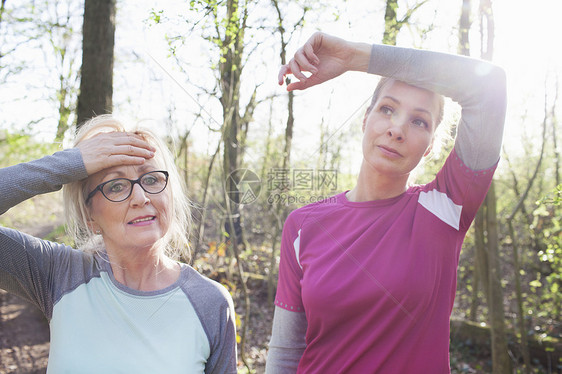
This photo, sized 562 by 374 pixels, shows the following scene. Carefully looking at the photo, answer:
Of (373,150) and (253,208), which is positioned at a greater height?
(373,150)

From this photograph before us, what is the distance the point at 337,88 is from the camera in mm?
3896

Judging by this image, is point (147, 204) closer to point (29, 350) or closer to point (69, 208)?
point (69, 208)

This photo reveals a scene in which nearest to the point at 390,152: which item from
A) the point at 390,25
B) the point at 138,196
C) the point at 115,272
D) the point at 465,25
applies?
the point at 138,196

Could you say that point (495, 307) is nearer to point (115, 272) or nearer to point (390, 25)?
point (390, 25)

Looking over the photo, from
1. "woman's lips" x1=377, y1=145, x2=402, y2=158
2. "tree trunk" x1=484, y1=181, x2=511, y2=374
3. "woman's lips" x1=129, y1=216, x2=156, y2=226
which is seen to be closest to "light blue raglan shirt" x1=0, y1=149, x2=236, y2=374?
"woman's lips" x1=129, y1=216, x2=156, y2=226

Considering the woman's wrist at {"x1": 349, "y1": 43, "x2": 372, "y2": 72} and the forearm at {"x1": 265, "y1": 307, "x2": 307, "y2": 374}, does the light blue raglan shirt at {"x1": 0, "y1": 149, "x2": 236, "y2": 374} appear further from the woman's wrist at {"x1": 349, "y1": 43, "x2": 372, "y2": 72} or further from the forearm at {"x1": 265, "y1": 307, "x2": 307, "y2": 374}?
the woman's wrist at {"x1": 349, "y1": 43, "x2": 372, "y2": 72}

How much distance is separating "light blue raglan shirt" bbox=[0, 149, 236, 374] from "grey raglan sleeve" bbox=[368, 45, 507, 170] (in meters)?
1.01

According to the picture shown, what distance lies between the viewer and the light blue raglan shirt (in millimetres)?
1335

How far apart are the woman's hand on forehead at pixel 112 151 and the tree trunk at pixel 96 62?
2.45m

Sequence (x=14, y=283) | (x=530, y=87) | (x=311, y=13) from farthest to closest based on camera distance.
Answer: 1. (x=530, y=87)
2. (x=311, y=13)
3. (x=14, y=283)

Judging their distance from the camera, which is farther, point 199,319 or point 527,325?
point 527,325

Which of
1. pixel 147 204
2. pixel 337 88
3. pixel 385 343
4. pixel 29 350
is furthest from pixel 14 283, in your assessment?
pixel 29 350

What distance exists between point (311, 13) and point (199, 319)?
10.3 feet

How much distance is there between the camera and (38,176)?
1334 millimetres
